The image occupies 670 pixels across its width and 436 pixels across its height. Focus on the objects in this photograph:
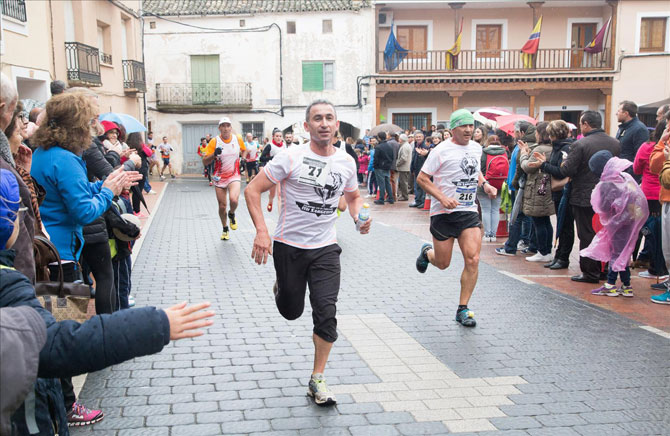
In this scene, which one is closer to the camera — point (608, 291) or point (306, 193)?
point (306, 193)

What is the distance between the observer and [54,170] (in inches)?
163

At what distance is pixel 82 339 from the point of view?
6.42 ft

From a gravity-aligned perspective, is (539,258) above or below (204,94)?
below

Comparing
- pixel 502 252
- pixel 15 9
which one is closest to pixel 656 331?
pixel 502 252

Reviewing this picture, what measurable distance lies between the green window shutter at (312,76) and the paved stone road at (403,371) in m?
26.3

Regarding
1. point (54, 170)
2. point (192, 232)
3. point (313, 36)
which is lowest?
point (192, 232)

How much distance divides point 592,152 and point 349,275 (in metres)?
3.52

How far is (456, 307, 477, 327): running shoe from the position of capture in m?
6.28

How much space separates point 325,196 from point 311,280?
1.98ft

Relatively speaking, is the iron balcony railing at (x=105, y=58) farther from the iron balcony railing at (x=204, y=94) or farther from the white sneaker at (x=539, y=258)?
the white sneaker at (x=539, y=258)

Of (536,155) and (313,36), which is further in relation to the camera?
(313,36)

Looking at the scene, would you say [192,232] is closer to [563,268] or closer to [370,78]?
[563,268]

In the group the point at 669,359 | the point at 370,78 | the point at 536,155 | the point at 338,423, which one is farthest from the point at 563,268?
the point at 370,78

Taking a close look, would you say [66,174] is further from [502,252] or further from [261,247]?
[502,252]
